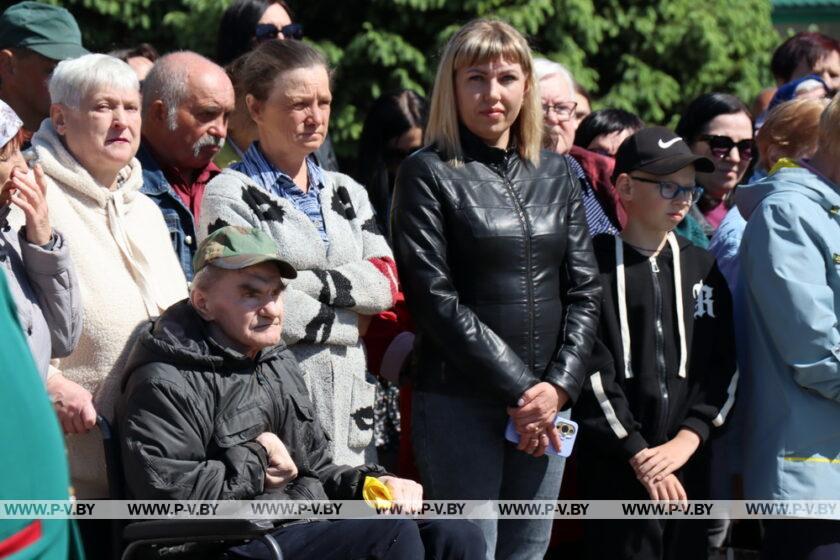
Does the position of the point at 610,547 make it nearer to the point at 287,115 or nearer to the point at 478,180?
the point at 478,180

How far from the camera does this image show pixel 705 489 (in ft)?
16.5

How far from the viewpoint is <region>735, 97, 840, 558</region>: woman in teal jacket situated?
469 centimetres

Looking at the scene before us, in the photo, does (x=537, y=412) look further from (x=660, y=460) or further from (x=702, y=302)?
(x=702, y=302)

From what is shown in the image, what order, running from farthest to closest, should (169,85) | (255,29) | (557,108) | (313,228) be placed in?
(255,29)
(557,108)
(169,85)
(313,228)

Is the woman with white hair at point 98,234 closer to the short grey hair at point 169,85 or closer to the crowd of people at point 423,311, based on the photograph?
the crowd of people at point 423,311

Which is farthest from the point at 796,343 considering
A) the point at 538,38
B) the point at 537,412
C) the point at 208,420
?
the point at 538,38

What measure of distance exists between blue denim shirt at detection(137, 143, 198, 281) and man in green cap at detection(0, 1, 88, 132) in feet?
2.48

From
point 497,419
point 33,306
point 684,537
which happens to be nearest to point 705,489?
point 684,537

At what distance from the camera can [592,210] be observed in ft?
18.5

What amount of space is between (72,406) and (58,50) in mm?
2144

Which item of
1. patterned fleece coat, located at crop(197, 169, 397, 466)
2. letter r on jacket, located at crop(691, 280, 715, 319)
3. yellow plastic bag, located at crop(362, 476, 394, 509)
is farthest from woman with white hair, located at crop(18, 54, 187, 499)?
letter r on jacket, located at crop(691, 280, 715, 319)

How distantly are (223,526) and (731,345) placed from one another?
2.22 metres

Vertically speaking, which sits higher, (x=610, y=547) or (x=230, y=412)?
(x=230, y=412)

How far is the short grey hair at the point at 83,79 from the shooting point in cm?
456
